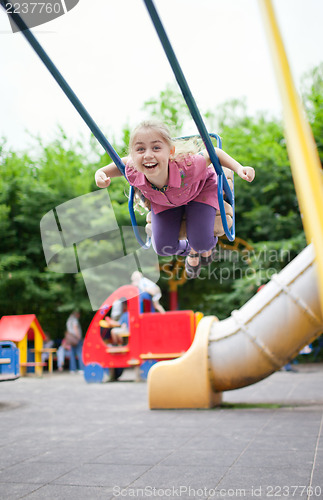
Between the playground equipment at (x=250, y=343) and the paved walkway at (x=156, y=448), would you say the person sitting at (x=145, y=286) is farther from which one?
the playground equipment at (x=250, y=343)

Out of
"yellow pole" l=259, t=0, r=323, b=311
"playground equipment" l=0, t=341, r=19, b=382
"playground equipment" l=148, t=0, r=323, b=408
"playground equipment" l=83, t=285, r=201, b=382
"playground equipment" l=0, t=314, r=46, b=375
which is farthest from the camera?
"playground equipment" l=83, t=285, r=201, b=382

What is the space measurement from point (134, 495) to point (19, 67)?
280 cm

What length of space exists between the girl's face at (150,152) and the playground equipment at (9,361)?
2.67 metres

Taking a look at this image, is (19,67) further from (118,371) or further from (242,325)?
(118,371)

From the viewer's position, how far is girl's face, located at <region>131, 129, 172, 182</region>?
7.58 ft

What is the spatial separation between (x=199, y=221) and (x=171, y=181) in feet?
1.40

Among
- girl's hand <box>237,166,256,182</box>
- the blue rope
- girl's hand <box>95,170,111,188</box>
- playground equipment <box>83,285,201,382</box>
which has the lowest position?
playground equipment <box>83,285,201,382</box>

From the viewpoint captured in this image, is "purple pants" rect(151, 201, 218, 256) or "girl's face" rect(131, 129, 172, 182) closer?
"girl's face" rect(131, 129, 172, 182)

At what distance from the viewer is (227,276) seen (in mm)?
14180

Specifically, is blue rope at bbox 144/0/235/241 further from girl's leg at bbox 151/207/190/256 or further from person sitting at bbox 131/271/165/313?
person sitting at bbox 131/271/165/313

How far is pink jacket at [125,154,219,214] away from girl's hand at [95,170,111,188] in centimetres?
11

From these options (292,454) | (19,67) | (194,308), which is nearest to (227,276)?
(194,308)

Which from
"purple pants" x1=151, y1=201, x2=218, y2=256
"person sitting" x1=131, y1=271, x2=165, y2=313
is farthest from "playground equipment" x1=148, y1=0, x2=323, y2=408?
"person sitting" x1=131, y1=271, x2=165, y2=313

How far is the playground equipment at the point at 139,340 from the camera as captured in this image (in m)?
9.38
